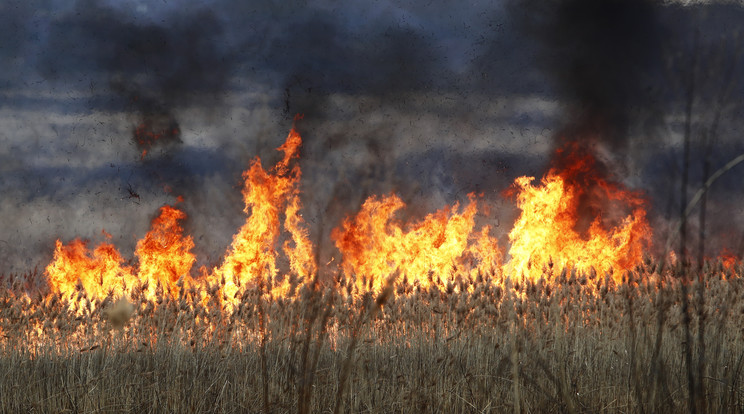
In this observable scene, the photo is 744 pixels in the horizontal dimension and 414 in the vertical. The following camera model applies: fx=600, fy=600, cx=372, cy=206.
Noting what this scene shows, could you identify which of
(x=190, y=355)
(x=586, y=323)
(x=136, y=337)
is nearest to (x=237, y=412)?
(x=190, y=355)

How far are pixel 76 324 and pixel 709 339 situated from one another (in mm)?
8106

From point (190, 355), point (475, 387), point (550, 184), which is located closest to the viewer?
point (475, 387)

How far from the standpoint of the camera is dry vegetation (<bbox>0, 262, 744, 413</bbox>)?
208 inches

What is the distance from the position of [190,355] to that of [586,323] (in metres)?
5.32

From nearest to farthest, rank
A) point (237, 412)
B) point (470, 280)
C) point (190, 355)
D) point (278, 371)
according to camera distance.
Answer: point (237, 412) → point (278, 371) → point (190, 355) → point (470, 280)

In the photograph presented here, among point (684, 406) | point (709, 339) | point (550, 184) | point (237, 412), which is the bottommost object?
point (237, 412)

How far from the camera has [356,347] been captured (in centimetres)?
669

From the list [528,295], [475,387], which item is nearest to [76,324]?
[475,387]

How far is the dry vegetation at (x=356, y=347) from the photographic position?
17.3ft

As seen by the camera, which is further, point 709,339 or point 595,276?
point 595,276

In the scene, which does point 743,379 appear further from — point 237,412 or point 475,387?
point 237,412

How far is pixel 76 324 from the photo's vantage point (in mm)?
7641

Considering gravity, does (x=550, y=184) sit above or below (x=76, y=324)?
above

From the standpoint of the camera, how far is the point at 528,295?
8.04m
